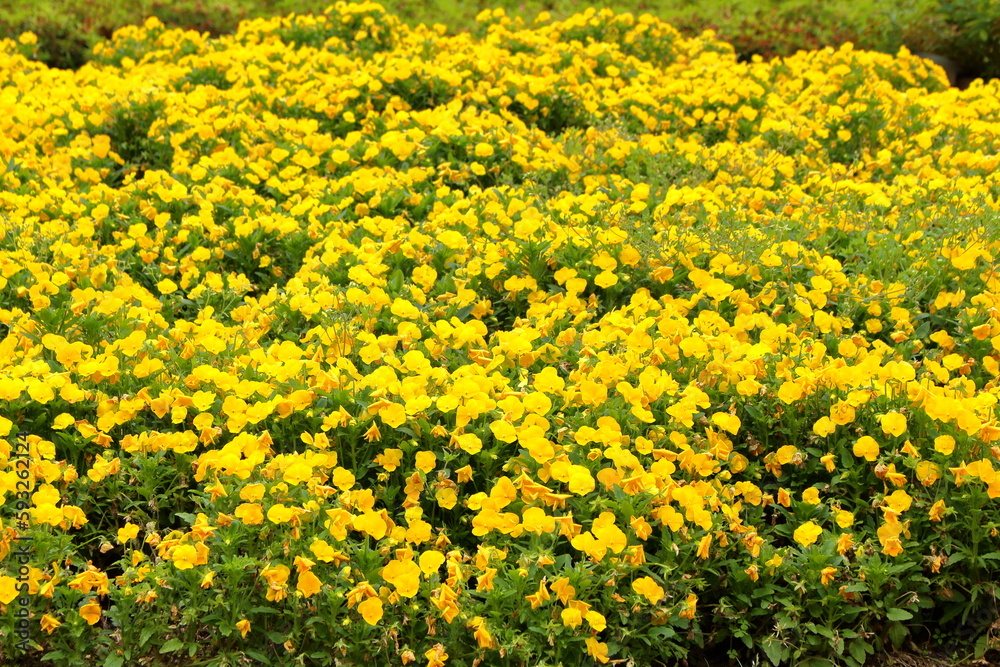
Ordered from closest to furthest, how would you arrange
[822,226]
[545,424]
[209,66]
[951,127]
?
[545,424] → [822,226] → [951,127] → [209,66]

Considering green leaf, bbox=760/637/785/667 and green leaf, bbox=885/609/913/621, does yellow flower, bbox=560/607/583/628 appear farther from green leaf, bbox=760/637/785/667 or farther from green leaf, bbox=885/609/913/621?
green leaf, bbox=885/609/913/621

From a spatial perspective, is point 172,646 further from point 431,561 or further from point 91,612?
point 431,561

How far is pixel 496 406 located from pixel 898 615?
1201 millimetres

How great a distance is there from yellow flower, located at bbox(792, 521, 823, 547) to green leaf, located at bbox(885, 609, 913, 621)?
260 mm

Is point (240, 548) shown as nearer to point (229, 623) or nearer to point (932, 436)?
point (229, 623)

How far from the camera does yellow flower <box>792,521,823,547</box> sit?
8.52ft

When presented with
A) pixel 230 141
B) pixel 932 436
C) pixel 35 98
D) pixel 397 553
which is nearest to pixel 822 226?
pixel 932 436

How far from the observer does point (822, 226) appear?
13.2 ft

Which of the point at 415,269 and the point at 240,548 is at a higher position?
the point at 415,269

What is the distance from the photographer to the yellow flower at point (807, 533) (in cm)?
260

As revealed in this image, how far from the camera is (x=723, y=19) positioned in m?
9.88

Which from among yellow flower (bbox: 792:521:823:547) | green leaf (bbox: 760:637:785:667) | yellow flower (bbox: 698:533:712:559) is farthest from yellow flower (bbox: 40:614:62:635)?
yellow flower (bbox: 792:521:823:547)

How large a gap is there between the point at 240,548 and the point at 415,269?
1454mm

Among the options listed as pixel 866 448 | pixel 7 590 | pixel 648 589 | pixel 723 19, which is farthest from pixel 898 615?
pixel 723 19
